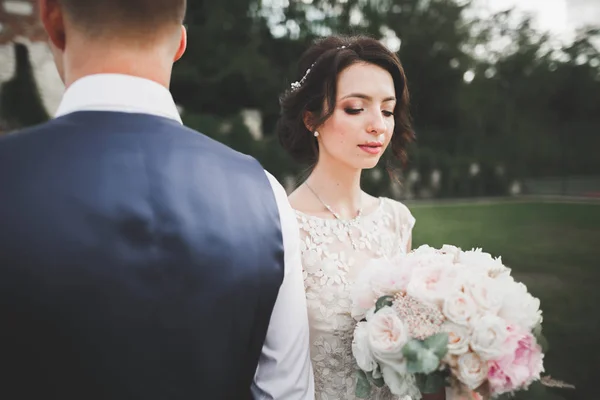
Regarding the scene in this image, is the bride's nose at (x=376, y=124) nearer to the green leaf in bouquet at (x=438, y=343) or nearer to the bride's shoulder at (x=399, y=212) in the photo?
the bride's shoulder at (x=399, y=212)

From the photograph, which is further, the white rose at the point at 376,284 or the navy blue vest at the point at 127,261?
the white rose at the point at 376,284

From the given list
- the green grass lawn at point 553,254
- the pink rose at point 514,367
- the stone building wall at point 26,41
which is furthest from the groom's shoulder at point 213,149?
the stone building wall at point 26,41

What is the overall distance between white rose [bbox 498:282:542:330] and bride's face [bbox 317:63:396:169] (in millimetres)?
1048

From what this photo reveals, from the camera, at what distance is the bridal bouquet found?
1.60 metres

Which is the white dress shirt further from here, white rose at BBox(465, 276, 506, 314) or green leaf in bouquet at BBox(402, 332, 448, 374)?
white rose at BBox(465, 276, 506, 314)

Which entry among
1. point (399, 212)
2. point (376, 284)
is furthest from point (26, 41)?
point (376, 284)

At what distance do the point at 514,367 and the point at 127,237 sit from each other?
118cm

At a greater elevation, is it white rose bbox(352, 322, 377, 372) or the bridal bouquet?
the bridal bouquet

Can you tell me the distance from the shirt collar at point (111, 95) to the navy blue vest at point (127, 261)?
0.08 feet

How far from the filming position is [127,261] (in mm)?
1113

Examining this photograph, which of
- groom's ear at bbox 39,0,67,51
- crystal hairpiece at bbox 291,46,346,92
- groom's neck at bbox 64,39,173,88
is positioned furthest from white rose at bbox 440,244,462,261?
groom's ear at bbox 39,0,67,51

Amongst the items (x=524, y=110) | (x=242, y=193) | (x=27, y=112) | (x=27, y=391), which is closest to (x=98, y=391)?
(x=27, y=391)

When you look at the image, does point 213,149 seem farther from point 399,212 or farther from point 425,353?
point 399,212

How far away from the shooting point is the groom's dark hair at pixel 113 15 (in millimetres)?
1158
